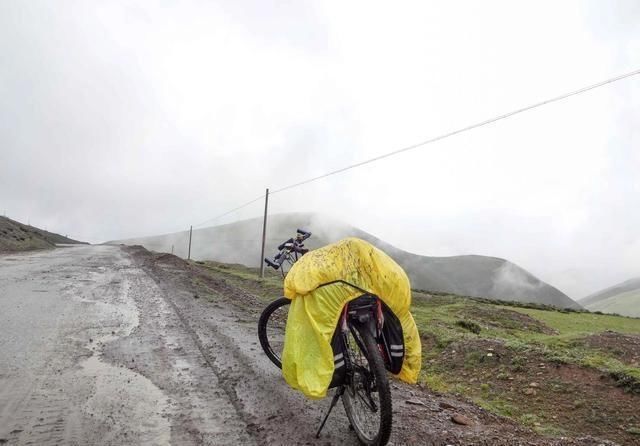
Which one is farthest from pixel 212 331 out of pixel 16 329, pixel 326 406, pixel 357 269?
pixel 357 269

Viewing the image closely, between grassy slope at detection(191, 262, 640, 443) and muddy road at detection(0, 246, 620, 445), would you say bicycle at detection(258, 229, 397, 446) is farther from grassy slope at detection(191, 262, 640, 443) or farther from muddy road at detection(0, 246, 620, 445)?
grassy slope at detection(191, 262, 640, 443)

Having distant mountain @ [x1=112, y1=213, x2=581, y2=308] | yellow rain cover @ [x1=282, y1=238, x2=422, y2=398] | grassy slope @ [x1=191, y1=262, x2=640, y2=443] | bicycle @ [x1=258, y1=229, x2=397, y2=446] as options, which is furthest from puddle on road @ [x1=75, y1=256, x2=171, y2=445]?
distant mountain @ [x1=112, y1=213, x2=581, y2=308]

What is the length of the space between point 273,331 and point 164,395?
10.5 ft

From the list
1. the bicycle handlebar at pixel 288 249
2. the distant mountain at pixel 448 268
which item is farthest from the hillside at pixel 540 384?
the distant mountain at pixel 448 268

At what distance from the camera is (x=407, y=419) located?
4.06m

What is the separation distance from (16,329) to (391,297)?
6.17m

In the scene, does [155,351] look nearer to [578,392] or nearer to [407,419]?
[407,419]

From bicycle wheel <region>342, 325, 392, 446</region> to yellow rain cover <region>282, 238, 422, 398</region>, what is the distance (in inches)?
13.3

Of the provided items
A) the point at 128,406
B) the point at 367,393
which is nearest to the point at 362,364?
the point at 367,393

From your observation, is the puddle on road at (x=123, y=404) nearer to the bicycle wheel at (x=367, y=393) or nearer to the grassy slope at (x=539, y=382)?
the bicycle wheel at (x=367, y=393)

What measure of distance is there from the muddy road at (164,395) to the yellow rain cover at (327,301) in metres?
0.62

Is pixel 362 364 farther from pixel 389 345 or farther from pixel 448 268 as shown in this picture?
pixel 448 268

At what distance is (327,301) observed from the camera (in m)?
3.45

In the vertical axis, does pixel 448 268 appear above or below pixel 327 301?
above
